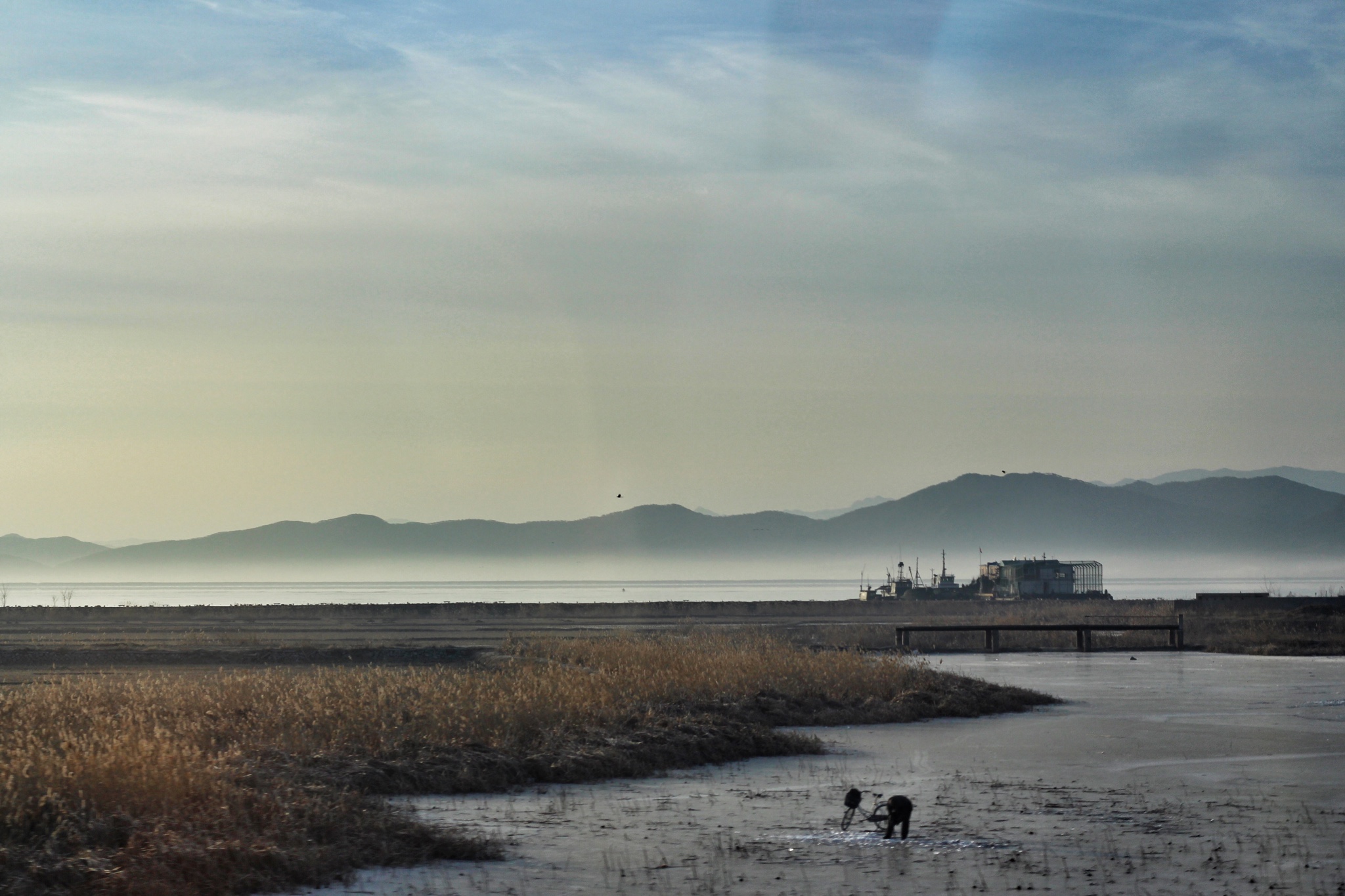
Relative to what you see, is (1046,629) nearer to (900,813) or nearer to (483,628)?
(483,628)

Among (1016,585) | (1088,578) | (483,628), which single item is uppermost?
(1088,578)

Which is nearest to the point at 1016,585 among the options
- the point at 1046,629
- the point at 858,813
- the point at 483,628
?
the point at 483,628

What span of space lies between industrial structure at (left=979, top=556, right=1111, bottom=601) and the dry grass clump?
80.4m

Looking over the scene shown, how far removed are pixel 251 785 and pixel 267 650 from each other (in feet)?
109

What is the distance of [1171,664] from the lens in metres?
42.0

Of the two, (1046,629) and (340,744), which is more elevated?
(1046,629)

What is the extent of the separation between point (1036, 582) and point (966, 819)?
10006cm

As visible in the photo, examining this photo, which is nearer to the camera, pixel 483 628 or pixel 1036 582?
pixel 483 628

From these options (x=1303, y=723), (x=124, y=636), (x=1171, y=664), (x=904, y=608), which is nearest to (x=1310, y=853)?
(x=1303, y=723)

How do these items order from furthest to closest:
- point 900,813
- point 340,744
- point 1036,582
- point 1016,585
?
point 1016,585, point 1036,582, point 340,744, point 900,813

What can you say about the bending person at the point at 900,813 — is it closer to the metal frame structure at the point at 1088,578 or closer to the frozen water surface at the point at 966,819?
the frozen water surface at the point at 966,819

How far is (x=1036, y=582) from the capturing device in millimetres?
110625

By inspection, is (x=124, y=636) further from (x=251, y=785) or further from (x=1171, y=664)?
(x=251, y=785)

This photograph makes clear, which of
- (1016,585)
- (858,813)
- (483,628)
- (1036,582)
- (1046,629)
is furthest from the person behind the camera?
(1016,585)
